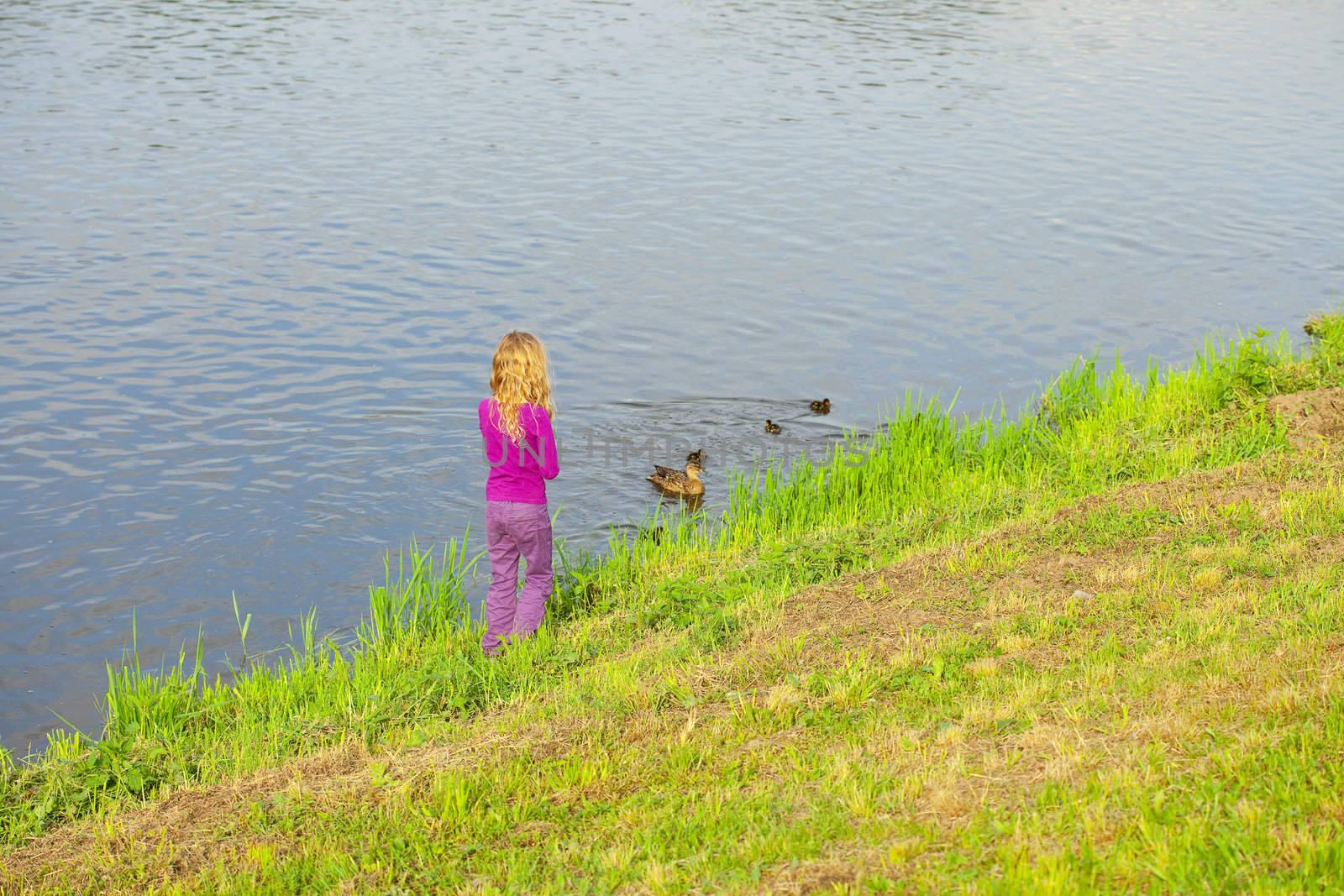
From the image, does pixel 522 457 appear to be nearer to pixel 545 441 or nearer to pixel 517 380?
pixel 545 441

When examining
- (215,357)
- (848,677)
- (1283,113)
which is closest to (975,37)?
(1283,113)

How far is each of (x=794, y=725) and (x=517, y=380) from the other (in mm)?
2784

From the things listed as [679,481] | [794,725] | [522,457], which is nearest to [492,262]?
[679,481]

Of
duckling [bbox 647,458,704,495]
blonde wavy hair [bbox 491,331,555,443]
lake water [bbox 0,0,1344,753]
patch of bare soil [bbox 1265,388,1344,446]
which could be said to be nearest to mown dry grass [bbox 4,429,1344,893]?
blonde wavy hair [bbox 491,331,555,443]

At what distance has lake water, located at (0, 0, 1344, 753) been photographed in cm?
1066

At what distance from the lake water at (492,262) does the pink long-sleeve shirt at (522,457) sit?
2.09 meters

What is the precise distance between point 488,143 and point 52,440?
12771 millimetres

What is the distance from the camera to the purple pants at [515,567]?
7992 millimetres

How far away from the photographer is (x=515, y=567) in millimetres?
8164

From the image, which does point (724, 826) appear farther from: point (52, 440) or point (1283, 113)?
point (1283, 113)

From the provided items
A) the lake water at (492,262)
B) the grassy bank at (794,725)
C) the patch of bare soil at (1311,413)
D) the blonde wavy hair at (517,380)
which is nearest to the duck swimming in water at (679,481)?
the lake water at (492,262)

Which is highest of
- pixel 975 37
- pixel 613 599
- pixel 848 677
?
pixel 975 37

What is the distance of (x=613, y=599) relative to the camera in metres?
8.76

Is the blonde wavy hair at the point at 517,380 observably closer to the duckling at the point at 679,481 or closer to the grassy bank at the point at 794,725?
the grassy bank at the point at 794,725
